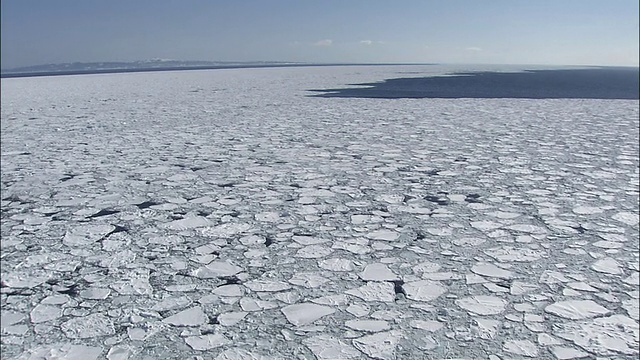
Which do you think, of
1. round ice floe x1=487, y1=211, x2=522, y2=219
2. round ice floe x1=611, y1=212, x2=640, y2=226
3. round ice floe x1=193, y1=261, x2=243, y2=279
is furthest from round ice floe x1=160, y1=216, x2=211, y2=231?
round ice floe x1=611, y1=212, x2=640, y2=226

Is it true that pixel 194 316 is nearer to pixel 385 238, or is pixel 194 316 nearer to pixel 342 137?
pixel 385 238

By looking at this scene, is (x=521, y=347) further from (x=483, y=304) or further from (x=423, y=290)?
(x=423, y=290)

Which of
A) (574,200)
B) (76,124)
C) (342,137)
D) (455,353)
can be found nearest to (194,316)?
(455,353)

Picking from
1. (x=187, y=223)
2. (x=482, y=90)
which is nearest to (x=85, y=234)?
(x=187, y=223)

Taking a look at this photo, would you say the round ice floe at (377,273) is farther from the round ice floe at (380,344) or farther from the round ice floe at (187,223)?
the round ice floe at (187,223)

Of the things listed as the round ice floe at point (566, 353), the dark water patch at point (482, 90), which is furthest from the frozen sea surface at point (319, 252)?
the dark water patch at point (482, 90)

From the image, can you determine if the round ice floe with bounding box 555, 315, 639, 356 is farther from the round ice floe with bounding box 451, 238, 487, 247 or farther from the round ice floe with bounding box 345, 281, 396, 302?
the round ice floe with bounding box 451, 238, 487, 247
